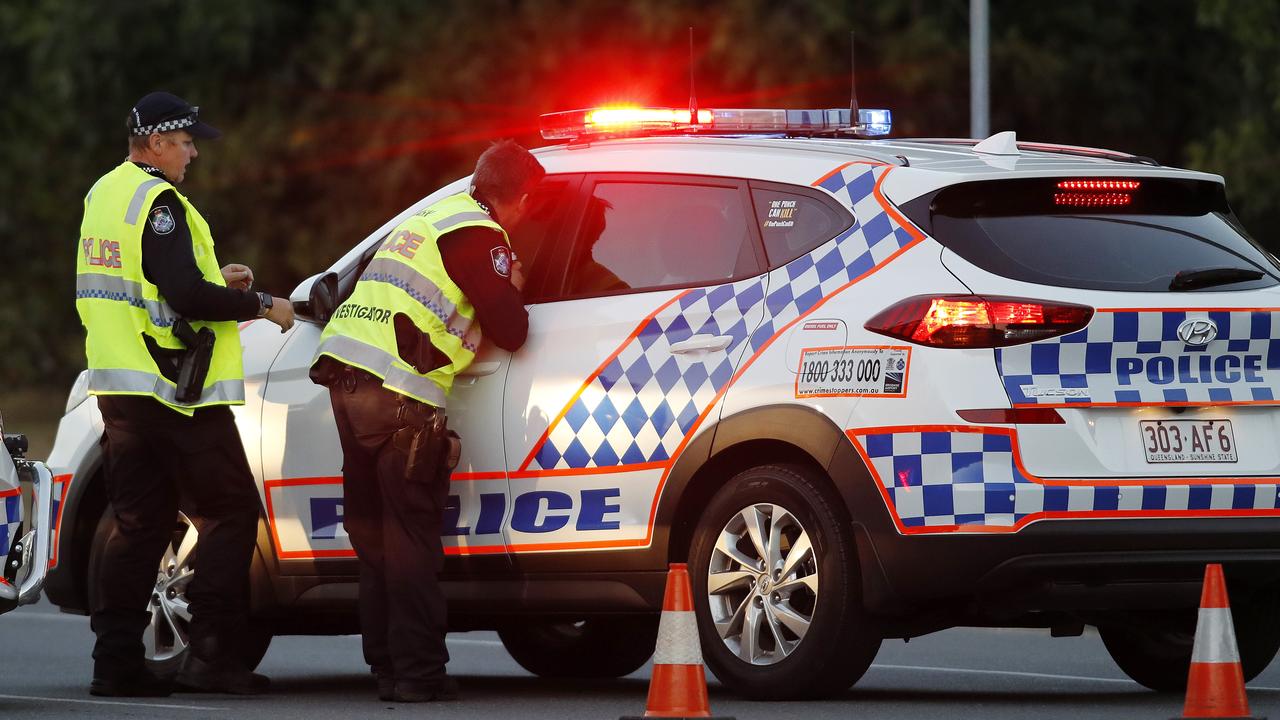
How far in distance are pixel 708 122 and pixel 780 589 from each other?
1.77 meters

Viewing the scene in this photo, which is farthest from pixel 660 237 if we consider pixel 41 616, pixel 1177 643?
pixel 41 616

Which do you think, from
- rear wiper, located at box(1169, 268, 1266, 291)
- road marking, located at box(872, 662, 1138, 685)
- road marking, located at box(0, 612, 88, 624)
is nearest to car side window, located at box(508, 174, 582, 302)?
rear wiper, located at box(1169, 268, 1266, 291)

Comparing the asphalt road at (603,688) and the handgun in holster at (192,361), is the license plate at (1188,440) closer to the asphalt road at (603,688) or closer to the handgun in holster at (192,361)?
the asphalt road at (603,688)

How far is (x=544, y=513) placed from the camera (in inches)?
296

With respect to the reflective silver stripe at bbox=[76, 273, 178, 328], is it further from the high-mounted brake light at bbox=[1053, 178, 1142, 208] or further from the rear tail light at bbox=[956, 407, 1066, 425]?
the high-mounted brake light at bbox=[1053, 178, 1142, 208]

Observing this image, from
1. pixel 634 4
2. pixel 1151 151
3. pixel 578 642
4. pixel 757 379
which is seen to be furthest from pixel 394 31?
pixel 757 379

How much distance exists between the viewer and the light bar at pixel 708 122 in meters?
7.96

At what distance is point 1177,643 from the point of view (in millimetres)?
7812

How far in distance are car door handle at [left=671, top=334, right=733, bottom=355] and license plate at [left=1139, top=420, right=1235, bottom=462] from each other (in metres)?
1.29

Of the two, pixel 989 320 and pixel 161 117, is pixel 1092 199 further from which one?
pixel 161 117

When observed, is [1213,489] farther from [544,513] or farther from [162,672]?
[162,672]

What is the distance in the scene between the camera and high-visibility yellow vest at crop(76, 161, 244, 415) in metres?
7.64

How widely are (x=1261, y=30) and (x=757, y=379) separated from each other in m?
14.0

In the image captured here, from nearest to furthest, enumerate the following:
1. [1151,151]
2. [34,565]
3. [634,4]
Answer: [34,565] → [634,4] → [1151,151]
